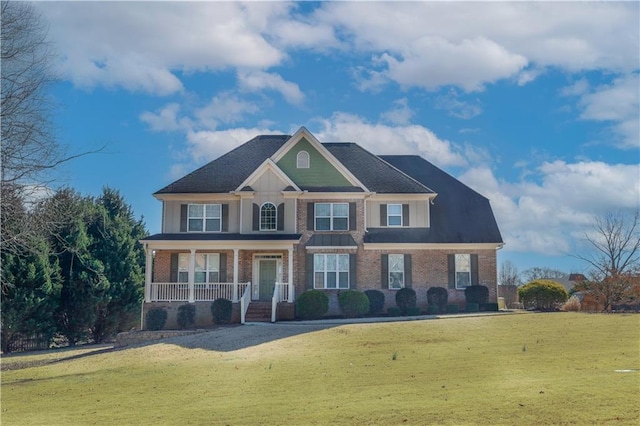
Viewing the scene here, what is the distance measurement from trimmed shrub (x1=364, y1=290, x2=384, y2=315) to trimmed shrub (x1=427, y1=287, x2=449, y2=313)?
2412 millimetres

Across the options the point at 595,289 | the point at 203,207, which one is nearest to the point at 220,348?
the point at 203,207

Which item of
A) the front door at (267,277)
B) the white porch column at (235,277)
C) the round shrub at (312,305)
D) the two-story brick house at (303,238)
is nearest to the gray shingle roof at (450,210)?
the two-story brick house at (303,238)

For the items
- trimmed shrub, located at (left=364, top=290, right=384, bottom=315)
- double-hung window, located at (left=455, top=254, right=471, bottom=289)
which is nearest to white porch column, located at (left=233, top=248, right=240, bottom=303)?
trimmed shrub, located at (left=364, top=290, right=384, bottom=315)

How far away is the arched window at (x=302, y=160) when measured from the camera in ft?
103

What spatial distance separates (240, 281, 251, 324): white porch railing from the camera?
27562 mm

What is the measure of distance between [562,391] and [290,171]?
21732 mm

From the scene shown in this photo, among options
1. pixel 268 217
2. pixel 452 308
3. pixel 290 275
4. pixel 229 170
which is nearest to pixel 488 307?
pixel 452 308

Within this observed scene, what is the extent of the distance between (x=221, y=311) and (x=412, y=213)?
11.0 metres

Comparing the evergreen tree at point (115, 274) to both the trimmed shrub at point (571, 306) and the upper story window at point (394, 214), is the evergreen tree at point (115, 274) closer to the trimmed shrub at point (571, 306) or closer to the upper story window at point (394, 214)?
the upper story window at point (394, 214)

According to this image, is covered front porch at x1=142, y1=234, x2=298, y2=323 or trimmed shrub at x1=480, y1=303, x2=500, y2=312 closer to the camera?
covered front porch at x1=142, y1=234, x2=298, y2=323

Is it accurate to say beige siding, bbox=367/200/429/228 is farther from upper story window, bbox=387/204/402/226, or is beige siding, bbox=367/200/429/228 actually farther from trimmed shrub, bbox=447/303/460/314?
trimmed shrub, bbox=447/303/460/314

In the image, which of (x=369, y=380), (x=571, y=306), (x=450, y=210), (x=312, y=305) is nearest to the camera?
(x=369, y=380)

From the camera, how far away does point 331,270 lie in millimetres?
30359

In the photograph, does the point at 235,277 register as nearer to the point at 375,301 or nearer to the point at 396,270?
the point at 375,301
